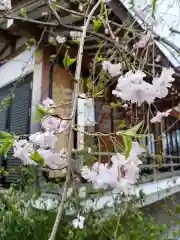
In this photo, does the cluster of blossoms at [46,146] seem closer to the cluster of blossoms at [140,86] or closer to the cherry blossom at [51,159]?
the cherry blossom at [51,159]

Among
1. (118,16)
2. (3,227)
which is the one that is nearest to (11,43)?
(118,16)

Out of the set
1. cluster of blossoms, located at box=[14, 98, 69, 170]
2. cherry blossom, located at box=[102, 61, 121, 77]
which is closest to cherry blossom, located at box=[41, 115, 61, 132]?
cluster of blossoms, located at box=[14, 98, 69, 170]

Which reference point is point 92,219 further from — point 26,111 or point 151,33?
point 26,111

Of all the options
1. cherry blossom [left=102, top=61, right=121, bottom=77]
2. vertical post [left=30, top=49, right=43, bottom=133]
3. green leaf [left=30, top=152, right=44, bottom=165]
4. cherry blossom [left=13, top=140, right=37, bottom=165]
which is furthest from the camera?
vertical post [left=30, top=49, right=43, bottom=133]

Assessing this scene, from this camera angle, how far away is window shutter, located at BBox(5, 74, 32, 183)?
279cm

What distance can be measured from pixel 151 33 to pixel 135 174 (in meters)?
1.13

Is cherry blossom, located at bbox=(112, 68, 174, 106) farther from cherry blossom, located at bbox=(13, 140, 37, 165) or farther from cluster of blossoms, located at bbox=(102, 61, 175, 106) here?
cherry blossom, located at bbox=(13, 140, 37, 165)

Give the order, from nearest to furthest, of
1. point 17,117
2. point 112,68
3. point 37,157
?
point 37,157 < point 112,68 < point 17,117

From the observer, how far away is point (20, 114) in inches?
115

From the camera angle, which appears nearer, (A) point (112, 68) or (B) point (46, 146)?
(B) point (46, 146)

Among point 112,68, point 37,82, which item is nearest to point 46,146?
point 112,68

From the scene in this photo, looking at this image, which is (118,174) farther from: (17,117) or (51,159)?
(17,117)

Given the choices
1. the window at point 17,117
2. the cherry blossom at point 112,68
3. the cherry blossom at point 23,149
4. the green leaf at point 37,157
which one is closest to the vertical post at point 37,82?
the window at point 17,117

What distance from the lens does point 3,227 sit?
130cm
